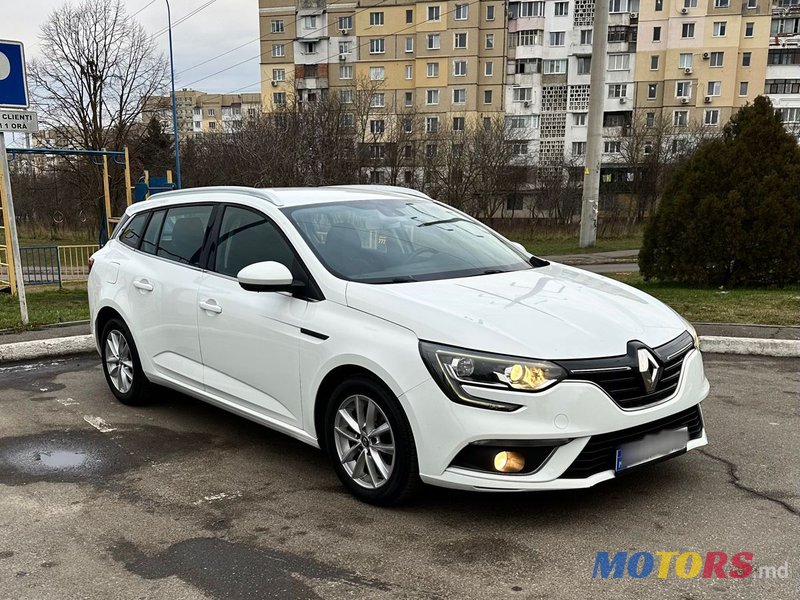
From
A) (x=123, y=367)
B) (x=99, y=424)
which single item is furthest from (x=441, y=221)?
(x=99, y=424)

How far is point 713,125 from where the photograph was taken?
56500 mm

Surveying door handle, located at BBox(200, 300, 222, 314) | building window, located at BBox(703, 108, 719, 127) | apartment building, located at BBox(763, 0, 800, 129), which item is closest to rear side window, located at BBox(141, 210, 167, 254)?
door handle, located at BBox(200, 300, 222, 314)

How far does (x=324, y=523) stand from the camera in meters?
3.54

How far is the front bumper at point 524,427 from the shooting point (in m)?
3.20

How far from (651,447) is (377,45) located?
204ft

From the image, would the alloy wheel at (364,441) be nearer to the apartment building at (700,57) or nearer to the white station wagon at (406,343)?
the white station wagon at (406,343)

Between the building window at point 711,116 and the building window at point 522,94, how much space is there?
1473cm

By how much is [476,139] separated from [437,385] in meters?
37.8

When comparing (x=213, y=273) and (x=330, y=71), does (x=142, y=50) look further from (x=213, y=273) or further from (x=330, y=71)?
(x=213, y=273)

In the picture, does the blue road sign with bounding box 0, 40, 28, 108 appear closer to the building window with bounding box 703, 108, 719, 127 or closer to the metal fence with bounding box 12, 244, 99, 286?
the metal fence with bounding box 12, 244, 99, 286

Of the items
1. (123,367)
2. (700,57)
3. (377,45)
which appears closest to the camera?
(123,367)

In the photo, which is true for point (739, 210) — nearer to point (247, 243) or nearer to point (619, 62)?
point (247, 243)

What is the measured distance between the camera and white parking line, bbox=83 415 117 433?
5.12 m

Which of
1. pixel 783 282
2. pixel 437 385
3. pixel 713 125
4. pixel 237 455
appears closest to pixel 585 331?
pixel 437 385
